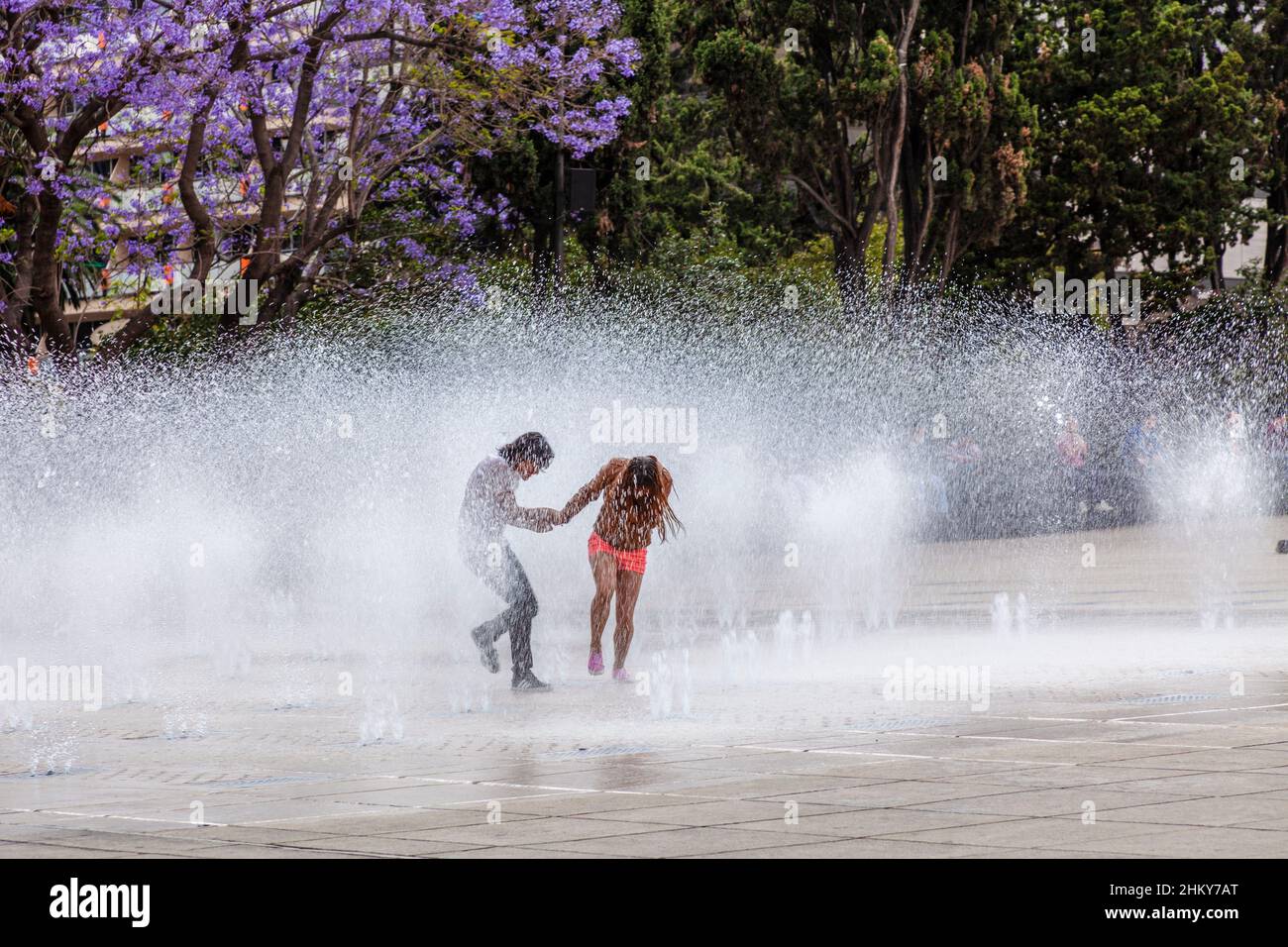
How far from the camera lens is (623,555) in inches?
506

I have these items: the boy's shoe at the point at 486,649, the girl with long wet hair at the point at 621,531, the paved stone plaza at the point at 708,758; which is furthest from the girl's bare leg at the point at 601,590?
the boy's shoe at the point at 486,649

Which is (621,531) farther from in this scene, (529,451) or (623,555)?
(529,451)

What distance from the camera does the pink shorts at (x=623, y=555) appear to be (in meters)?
12.8

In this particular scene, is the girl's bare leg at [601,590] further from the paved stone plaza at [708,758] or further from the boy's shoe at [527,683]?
the boy's shoe at [527,683]

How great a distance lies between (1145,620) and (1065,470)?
1257 cm

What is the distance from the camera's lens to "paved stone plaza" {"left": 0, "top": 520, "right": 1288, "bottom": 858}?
6977mm

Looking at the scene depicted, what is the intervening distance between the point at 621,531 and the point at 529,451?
75 cm

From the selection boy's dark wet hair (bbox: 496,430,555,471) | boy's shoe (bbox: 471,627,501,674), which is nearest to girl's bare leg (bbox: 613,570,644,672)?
boy's shoe (bbox: 471,627,501,674)

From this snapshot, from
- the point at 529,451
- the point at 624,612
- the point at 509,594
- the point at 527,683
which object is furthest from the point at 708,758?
the point at 529,451

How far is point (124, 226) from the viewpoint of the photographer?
25062 mm
